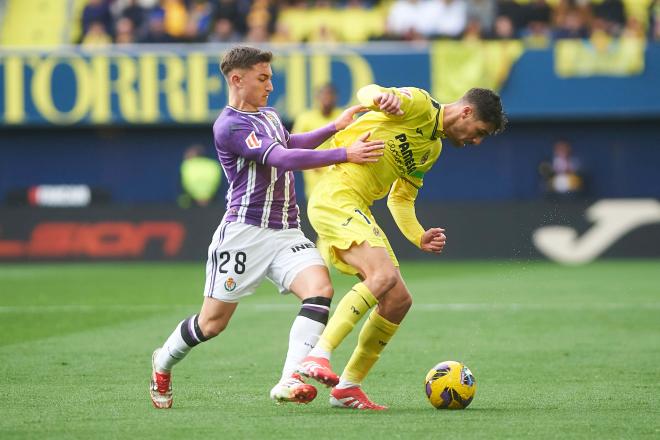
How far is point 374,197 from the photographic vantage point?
7320 mm

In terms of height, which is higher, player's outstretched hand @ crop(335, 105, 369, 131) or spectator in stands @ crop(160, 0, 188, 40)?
player's outstretched hand @ crop(335, 105, 369, 131)

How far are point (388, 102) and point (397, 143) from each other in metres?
0.46

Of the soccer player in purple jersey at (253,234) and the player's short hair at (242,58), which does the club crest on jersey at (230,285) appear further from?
the player's short hair at (242,58)

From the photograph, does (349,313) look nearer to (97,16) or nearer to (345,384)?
(345,384)

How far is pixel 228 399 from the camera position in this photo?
7137 mm

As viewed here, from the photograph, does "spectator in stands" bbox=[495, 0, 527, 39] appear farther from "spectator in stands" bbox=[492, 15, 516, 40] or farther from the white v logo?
the white v logo

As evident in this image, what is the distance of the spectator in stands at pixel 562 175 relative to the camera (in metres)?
23.3

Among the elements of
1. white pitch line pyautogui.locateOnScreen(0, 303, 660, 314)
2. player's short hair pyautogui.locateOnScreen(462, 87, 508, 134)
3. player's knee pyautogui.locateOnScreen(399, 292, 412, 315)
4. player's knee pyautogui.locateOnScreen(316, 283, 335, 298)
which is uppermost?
player's short hair pyautogui.locateOnScreen(462, 87, 508, 134)

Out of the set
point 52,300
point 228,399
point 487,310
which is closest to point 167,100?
point 52,300

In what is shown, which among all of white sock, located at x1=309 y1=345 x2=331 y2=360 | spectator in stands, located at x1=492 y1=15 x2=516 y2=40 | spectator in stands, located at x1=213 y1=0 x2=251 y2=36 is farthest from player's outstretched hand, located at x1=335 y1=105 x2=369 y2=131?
spectator in stands, located at x1=213 y1=0 x2=251 y2=36

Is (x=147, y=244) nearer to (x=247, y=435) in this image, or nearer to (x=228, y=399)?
(x=228, y=399)

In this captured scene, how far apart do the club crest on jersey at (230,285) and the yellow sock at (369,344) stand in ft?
2.68

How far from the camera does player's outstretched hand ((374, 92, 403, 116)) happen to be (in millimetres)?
6719

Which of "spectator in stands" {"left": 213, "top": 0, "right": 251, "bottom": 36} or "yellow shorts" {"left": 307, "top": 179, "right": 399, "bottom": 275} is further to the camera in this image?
"spectator in stands" {"left": 213, "top": 0, "right": 251, "bottom": 36}
